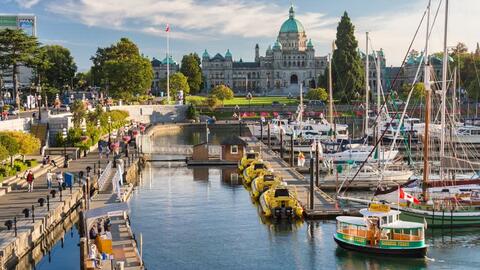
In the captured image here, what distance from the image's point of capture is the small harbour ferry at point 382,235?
33.0m

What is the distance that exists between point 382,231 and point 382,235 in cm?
21

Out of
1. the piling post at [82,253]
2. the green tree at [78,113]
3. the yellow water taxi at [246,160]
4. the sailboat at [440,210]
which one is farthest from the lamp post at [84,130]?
the piling post at [82,253]

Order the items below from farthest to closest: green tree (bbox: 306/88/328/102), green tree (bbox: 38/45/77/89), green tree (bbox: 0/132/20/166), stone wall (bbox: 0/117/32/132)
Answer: green tree (bbox: 306/88/328/102) < green tree (bbox: 38/45/77/89) < stone wall (bbox: 0/117/32/132) < green tree (bbox: 0/132/20/166)

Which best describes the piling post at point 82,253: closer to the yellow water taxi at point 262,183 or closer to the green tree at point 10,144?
the yellow water taxi at point 262,183

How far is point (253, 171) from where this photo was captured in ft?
183

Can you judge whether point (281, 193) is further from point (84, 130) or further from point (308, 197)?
point (84, 130)

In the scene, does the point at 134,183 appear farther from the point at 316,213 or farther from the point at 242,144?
the point at 316,213

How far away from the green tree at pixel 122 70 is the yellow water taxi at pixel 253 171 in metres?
72.1

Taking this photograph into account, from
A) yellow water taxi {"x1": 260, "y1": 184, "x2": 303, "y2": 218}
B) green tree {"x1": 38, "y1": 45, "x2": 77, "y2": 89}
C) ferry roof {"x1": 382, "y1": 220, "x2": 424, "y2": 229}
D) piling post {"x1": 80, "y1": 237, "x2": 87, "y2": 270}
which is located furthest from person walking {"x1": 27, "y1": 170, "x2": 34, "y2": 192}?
green tree {"x1": 38, "y1": 45, "x2": 77, "y2": 89}

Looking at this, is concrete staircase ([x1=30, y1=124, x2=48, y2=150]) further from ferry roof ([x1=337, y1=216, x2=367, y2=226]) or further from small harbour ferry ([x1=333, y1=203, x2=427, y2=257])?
small harbour ferry ([x1=333, y1=203, x2=427, y2=257])

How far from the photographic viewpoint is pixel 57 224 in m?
38.3

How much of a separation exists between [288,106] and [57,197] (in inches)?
4353

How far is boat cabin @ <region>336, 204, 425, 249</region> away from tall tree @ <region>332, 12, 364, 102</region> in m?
99.9

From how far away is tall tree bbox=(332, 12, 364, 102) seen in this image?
439 feet
